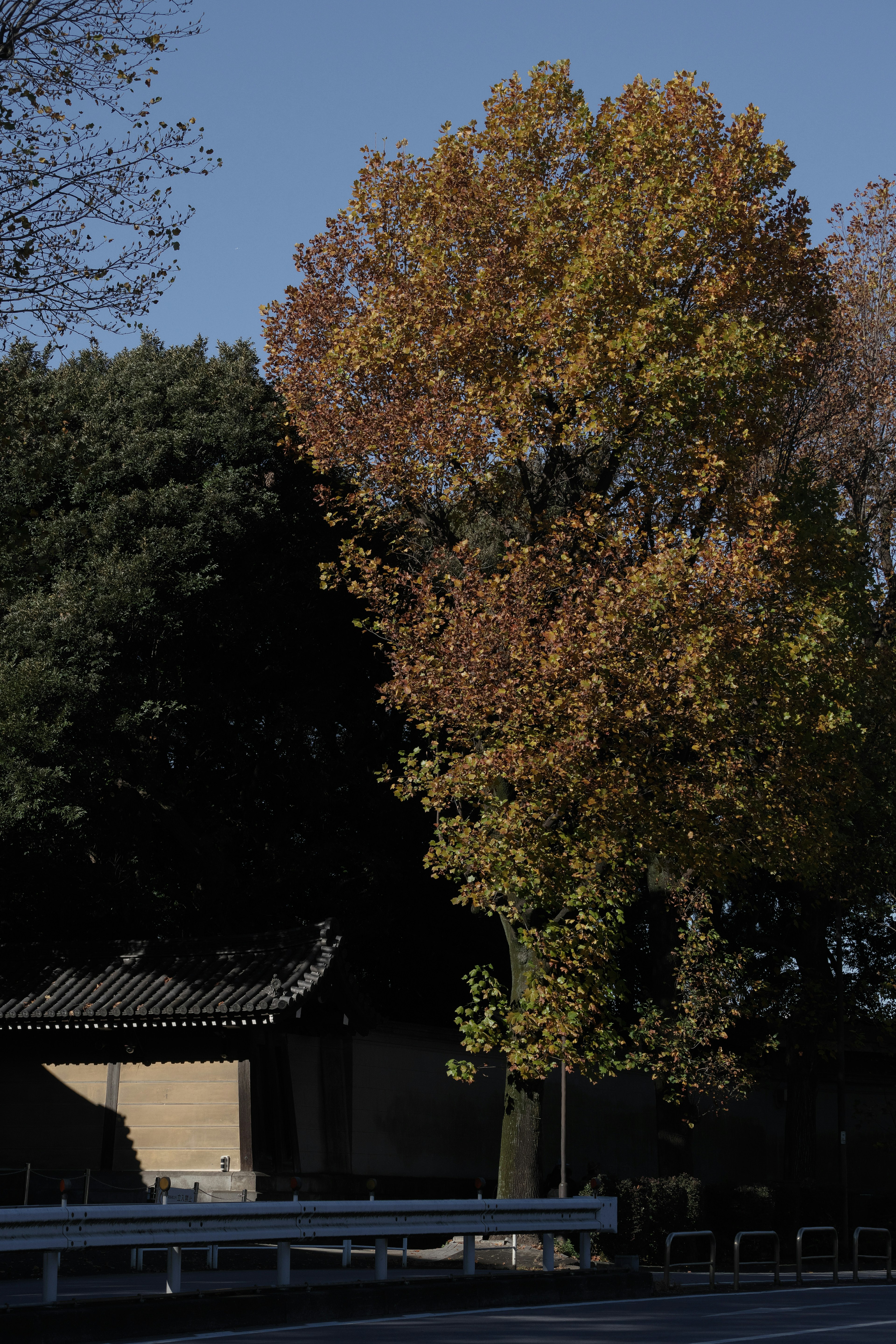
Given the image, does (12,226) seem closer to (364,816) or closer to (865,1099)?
(364,816)

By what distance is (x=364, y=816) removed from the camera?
30.3 m

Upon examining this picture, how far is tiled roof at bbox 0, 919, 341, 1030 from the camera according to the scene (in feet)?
73.5

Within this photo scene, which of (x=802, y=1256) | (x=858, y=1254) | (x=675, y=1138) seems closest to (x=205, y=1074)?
(x=802, y=1256)

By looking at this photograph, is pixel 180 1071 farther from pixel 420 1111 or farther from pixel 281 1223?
pixel 281 1223

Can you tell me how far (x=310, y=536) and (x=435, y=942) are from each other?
986 cm

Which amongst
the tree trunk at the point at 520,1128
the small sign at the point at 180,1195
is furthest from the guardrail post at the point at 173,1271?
the small sign at the point at 180,1195

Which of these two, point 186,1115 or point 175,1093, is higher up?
point 175,1093

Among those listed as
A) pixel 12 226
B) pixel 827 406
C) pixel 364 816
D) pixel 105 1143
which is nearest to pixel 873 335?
pixel 827 406

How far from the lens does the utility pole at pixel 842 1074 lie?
28.3 metres

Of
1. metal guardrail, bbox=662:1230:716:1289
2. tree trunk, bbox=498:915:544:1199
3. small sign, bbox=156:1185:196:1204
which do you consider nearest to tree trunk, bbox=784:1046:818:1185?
metal guardrail, bbox=662:1230:716:1289

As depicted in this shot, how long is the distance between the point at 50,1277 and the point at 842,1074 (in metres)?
24.2

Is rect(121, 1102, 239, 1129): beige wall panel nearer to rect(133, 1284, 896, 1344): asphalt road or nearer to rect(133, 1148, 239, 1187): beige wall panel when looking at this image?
rect(133, 1148, 239, 1187): beige wall panel

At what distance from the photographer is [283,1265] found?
11.9 metres

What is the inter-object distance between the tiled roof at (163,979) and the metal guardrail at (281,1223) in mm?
8613
